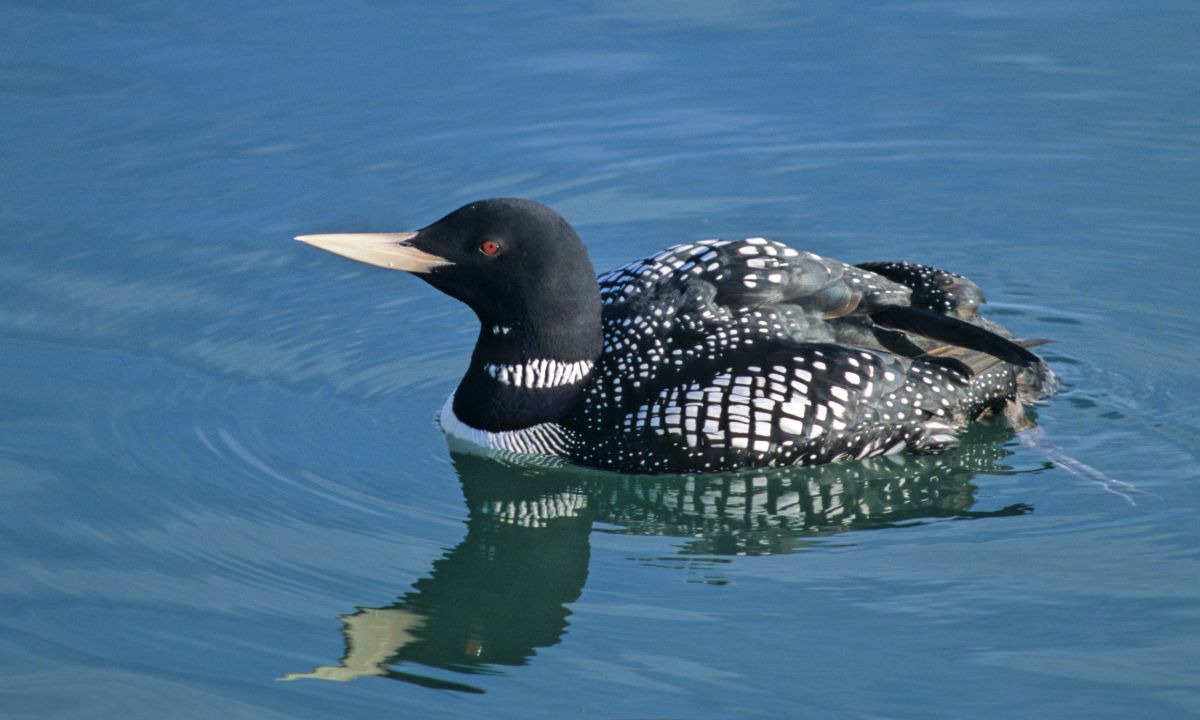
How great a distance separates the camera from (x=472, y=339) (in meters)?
7.36

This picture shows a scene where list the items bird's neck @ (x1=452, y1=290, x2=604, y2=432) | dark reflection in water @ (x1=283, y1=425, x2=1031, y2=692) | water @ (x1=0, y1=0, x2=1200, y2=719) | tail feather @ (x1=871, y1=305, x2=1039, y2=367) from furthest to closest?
1. bird's neck @ (x1=452, y1=290, x2=604, y2=432)
2. tail feather @ (x1=871, y1=305, x2=1039, y2=367)
3. dark reflection in water @ (x1=283, y1=425, x2=1031, y2=692)
4. water @ (x1=0, y1=0, x2=1200, y2=719)

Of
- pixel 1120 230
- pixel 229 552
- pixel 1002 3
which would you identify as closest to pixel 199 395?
pixel 229 552

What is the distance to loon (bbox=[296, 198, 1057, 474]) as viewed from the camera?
6141 mm

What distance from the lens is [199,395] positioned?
6.83 meters

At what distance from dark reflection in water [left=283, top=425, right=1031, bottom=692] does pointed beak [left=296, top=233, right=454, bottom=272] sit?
78 centimetres

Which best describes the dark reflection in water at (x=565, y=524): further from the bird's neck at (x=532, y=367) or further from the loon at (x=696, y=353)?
the bird's neck at (x=532, y=367)

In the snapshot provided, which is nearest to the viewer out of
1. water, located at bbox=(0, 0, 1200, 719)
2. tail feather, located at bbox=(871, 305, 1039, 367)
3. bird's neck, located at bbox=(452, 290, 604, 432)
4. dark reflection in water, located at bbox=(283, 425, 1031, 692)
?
water, located at bbox=(0, 0, 1200, 719)

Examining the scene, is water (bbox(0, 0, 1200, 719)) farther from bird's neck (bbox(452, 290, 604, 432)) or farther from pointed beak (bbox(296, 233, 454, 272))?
pointed beak (bbox(296, 233, 454, 272))

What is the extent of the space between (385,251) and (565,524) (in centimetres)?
111

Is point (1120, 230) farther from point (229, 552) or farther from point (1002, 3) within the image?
point (229, 552)

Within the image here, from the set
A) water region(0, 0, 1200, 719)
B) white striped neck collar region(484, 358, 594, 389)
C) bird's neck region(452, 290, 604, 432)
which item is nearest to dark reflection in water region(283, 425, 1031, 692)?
water region(0, 0, 1200, 719)

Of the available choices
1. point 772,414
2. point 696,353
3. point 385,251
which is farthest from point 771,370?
point 385,251

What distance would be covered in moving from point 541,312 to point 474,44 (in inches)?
145

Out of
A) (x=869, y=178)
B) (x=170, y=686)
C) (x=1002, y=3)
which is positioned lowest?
(x=170, y=686)
